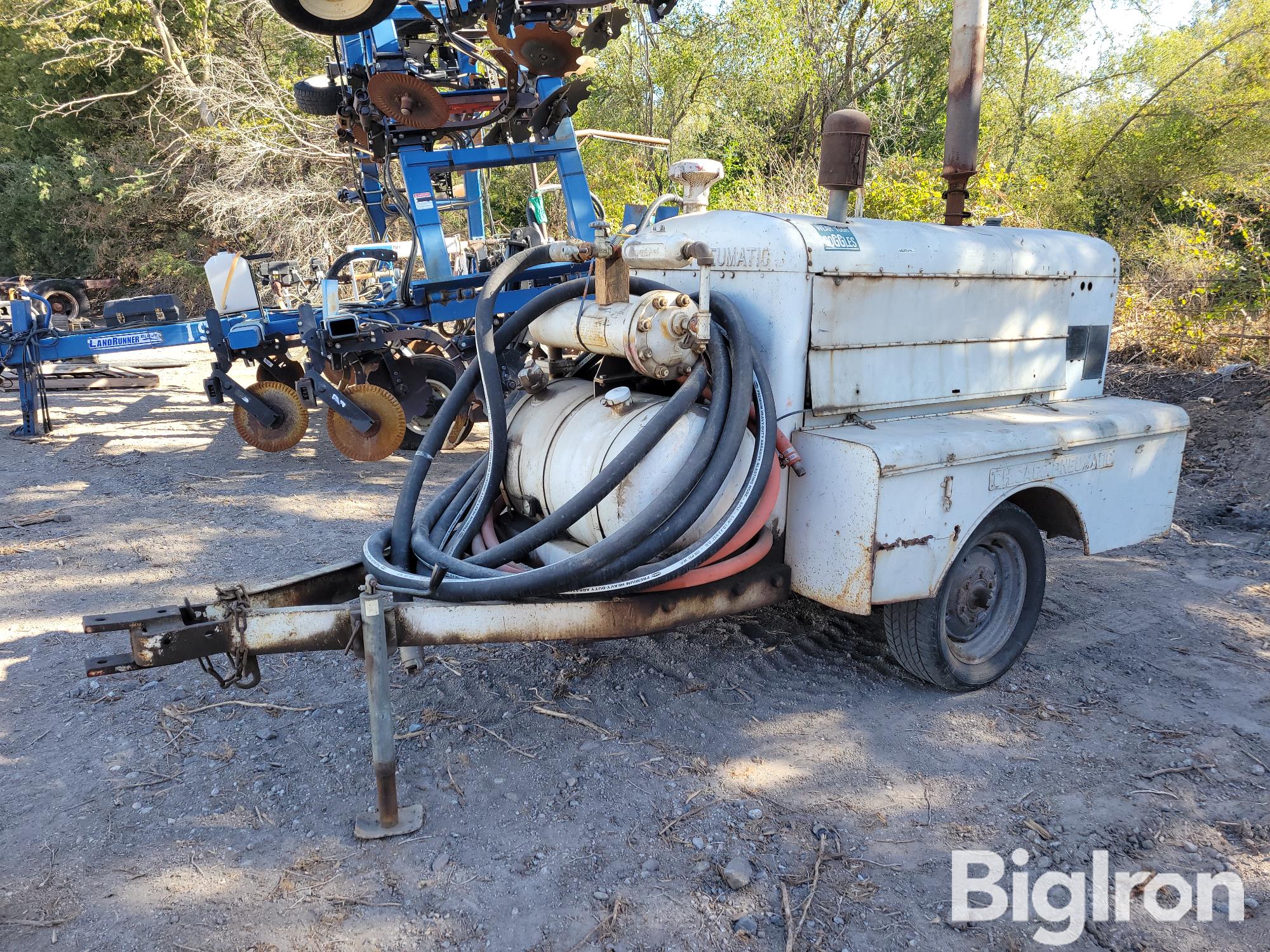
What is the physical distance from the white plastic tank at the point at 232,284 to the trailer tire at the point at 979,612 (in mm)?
5996

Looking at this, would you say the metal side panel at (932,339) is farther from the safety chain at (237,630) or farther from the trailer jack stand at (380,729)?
the safety chain at (237,630)

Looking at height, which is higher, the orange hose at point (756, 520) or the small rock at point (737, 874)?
the orange hose at point (756, 520)

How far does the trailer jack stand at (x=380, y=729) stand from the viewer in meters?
2.55

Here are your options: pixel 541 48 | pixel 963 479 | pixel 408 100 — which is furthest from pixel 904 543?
pixel 408 100

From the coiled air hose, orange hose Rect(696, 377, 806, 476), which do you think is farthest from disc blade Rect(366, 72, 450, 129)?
orange hose Rect(696, 377, 806, 476)

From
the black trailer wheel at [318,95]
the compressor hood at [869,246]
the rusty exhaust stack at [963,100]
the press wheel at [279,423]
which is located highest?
the black trailer wheel at [318,95]

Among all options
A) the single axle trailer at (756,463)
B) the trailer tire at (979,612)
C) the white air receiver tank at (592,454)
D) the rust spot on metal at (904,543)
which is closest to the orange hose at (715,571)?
the single axle trailer at (756,463)

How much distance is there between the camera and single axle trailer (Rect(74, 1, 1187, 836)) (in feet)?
8.95

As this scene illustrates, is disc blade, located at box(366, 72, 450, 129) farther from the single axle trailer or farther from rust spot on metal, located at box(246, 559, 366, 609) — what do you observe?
rust spot on metal, located at box(246, 559, 366, 609)

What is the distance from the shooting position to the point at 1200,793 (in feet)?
9.51

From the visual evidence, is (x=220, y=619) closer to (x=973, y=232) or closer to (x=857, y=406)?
(x=857, y=406)

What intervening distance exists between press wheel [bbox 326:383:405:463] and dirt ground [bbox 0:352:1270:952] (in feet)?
7.31

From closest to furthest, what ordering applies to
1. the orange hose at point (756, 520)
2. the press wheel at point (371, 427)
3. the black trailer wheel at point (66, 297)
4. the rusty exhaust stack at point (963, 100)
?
the orange hose at point (756, 520) → the rusty exhaust stack at point (963, 100) → the press wheel at point (371, 427) → the black trailer wheel at point (66, 297)

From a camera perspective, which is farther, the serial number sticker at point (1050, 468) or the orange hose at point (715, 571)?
the serial number sticker at point (1050, 468)
